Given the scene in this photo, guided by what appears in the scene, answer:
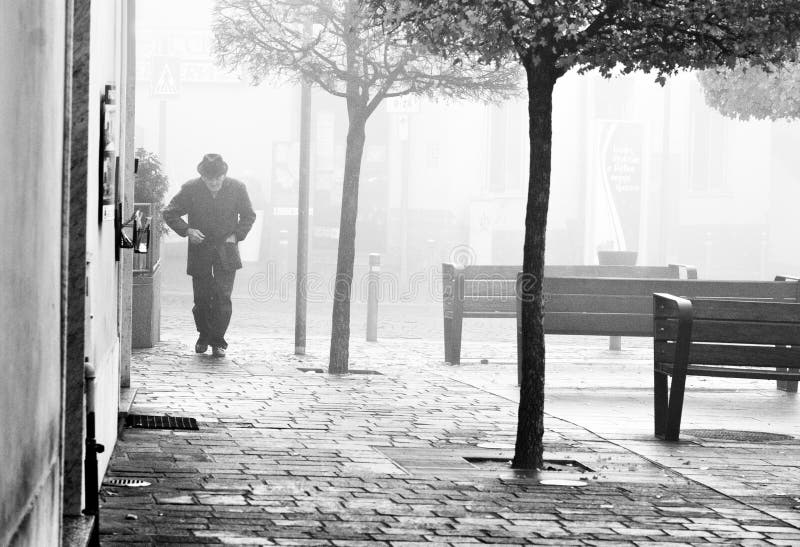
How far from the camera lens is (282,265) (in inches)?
1187

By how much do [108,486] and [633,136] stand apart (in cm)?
2214

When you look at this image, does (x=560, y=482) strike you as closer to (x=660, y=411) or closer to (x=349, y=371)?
(x=660, y=411)

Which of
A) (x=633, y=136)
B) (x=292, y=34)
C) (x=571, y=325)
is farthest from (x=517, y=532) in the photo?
(x=633, y=136)

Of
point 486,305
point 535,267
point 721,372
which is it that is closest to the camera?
point 535,267

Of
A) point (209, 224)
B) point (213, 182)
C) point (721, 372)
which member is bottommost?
point (721, 372)

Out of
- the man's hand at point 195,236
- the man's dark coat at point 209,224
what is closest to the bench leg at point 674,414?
the man's dark coat at point 209,224

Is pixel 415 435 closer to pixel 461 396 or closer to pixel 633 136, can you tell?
pixel 461 396

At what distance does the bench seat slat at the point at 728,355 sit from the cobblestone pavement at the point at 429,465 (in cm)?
51

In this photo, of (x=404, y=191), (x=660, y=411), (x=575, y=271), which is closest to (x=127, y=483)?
(x=660, y=411)

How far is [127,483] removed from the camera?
5941mm

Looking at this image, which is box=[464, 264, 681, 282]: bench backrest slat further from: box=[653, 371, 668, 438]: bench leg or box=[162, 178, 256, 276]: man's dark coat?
box=[653, 371, 668, 438]: bench leg

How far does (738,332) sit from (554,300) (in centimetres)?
277

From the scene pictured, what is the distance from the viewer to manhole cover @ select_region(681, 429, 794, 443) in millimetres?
8145

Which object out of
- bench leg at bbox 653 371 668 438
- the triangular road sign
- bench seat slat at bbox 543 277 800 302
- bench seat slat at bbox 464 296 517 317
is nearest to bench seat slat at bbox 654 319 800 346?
bench leg at bbox 653 371 668 438
